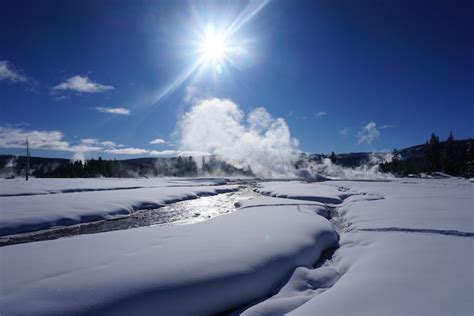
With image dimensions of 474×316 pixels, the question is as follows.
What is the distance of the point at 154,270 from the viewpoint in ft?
20.3

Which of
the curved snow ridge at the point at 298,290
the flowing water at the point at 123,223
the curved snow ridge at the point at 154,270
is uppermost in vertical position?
the curved snow ridge at the point at 154,270

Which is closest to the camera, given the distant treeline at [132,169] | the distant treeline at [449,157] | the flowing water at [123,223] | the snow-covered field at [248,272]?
the snow-covered field at [248,272]

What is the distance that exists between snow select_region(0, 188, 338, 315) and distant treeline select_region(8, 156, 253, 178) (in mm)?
80722

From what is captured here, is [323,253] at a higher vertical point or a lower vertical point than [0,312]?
lower

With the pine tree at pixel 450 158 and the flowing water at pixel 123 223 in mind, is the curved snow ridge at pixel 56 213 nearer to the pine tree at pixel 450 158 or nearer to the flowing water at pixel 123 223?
the flowing water at pixel 123 223

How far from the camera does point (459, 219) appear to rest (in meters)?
11.7

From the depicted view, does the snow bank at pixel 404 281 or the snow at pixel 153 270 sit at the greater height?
the snow at pixel 153 270

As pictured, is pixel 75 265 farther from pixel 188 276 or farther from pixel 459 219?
pixel 459 219

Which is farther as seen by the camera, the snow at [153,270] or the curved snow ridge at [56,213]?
the curved snow ridge at [56,213]

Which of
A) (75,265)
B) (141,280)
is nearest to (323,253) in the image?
(141,280)

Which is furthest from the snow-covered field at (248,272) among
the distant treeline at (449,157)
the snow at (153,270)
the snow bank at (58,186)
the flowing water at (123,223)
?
the distant treeline at (449,157)

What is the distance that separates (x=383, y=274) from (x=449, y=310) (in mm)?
1715

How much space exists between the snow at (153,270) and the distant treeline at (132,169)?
80722mm

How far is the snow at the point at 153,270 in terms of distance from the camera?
5078mm
